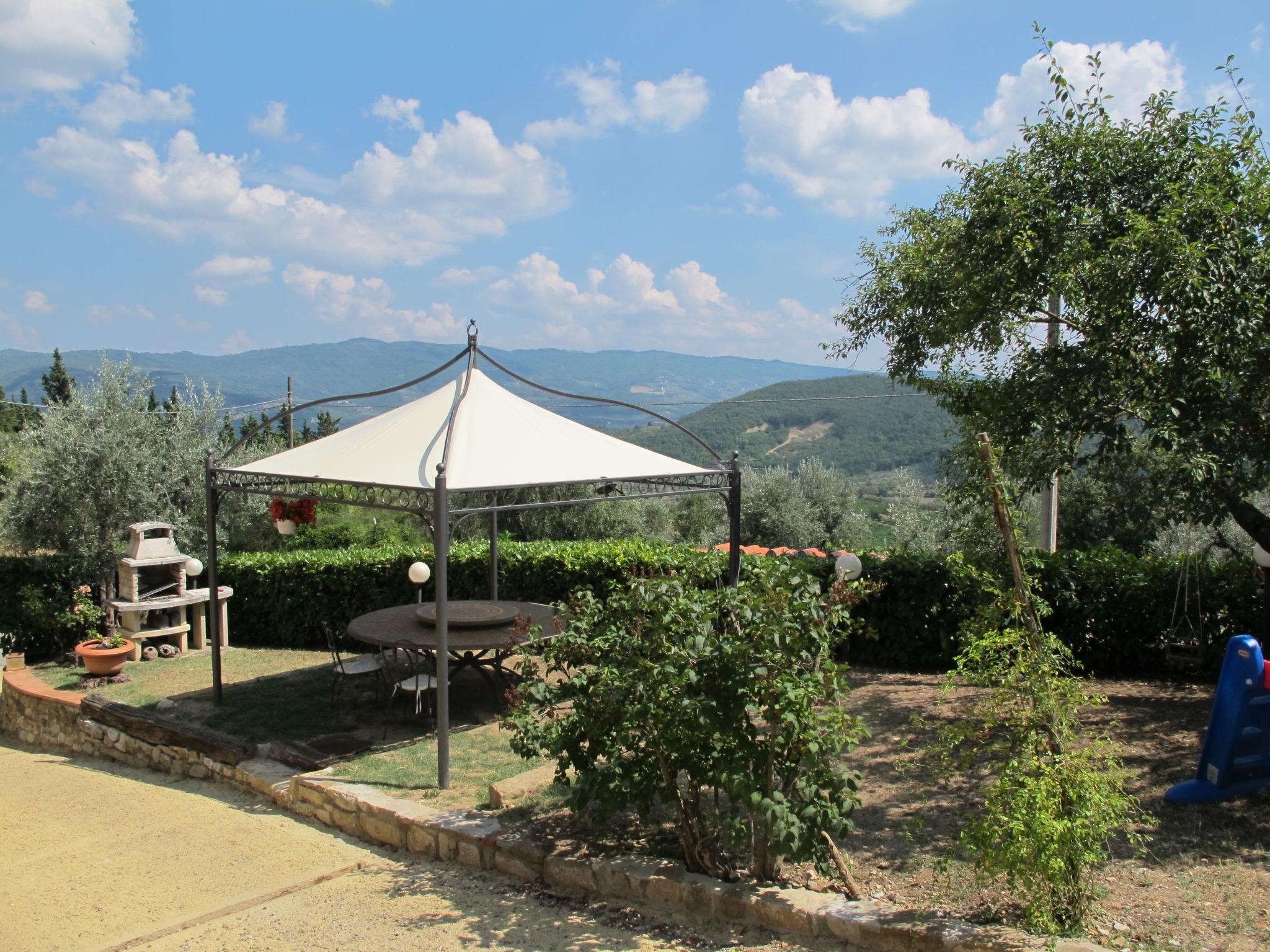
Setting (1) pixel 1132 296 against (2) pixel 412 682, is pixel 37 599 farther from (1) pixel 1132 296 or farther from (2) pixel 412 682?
(1) pixel 1132 296

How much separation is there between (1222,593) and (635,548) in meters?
5.30

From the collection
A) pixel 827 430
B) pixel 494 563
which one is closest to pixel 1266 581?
pixel 494 563

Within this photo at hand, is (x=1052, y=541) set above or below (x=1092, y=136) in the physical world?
below

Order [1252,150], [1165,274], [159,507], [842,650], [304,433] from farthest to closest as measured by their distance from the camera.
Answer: [304,433], [159,507], [842,650], [1252,150], [1165,274]

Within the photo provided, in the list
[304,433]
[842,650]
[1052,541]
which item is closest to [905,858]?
[842,650]

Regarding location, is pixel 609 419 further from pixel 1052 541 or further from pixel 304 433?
pixel 1052 541

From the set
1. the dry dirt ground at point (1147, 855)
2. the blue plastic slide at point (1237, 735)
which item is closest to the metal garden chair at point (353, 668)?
the dry dirt ground at point (1147, 855)

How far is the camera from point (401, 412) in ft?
24.4

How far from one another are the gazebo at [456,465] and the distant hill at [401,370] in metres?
69.8

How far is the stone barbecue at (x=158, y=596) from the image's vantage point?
31.7 feet

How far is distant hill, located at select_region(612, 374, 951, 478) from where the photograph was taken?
3788 centimetres

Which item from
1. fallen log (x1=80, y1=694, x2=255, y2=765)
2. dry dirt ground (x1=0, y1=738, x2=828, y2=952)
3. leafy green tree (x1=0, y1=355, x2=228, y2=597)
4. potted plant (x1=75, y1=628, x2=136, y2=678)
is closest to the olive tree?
leafy green tree (x1=0, y1=355, x2=228, y2=597)

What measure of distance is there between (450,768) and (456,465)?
6.61 feet

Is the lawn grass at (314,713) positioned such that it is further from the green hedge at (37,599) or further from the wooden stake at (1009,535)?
the wooden stake at (1009,535)
